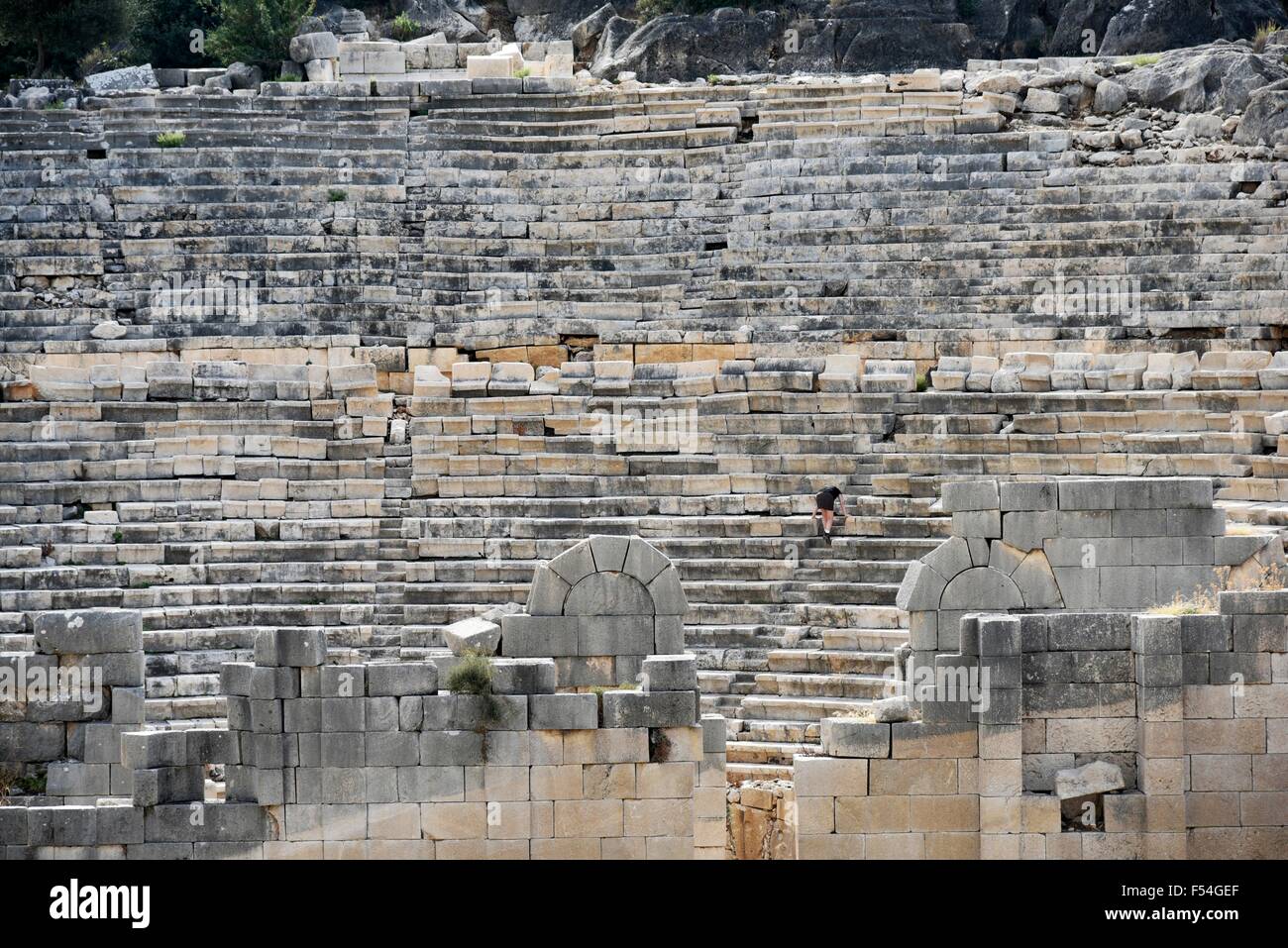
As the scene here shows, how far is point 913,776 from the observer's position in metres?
13.8

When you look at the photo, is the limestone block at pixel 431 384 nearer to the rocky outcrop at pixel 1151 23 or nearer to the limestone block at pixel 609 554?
the limestone block at pixel 609 554

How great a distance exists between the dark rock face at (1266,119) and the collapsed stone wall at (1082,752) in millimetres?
14830

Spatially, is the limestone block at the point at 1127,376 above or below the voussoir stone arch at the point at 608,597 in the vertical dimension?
above

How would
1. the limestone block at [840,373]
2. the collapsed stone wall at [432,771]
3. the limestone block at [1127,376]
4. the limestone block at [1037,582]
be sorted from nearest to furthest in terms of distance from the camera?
the collapsed stone wall at [432,771] → the limestone block at [1037,582] → the limestone block at [1127,376] → the limestone block at [840,373]

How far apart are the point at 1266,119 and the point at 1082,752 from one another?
15828 mm

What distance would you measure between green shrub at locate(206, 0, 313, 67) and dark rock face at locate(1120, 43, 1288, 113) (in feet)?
45.5

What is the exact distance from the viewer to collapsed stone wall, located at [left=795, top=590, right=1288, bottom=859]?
1373cm

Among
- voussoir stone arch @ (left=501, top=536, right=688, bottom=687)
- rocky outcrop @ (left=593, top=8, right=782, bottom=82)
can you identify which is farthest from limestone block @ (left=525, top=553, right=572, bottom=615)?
rocky outcrop @ (left=593, top=8, right=782, bottom=82)

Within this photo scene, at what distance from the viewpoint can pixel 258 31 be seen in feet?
113

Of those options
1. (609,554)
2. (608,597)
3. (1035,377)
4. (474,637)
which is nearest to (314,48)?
(1035,377)

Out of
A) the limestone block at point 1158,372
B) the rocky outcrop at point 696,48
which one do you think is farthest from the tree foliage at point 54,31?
the limestone block at point 1158,372

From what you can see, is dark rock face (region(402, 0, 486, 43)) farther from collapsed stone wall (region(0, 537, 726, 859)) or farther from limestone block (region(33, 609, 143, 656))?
collapsed stone wall (region(0, 537, 726, 859))

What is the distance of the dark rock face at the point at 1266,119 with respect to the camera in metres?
27.1

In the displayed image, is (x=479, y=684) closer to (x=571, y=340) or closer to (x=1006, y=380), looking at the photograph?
(x=1006, y=380)
